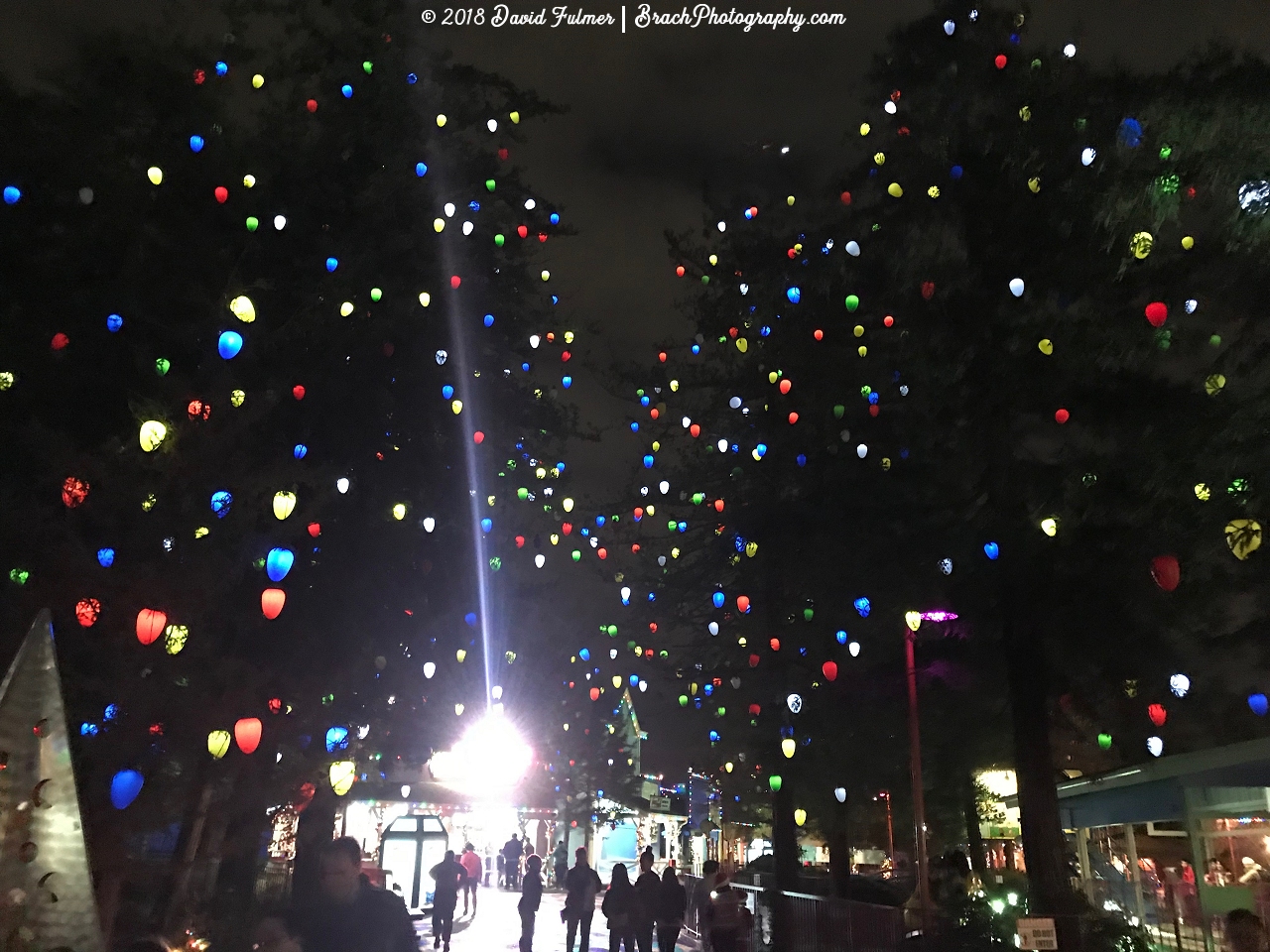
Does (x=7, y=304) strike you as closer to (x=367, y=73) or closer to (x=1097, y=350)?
(x=367, y=73)

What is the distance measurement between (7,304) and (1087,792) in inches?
792

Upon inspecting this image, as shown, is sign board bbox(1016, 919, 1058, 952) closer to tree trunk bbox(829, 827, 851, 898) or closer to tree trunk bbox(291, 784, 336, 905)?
Result: tree trunk bbox(291, 784, 336, 905)

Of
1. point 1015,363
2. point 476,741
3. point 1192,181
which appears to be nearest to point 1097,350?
point 1015,363

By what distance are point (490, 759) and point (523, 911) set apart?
13.7 m

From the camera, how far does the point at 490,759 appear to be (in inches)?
1104

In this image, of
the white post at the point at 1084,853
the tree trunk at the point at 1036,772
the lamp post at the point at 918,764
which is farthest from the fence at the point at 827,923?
the white post at the point at 1084,853

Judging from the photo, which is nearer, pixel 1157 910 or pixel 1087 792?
pixel 1157 910

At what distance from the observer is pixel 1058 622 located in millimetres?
11820

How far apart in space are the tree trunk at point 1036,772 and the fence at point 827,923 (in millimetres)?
1828

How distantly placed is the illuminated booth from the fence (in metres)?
7.44

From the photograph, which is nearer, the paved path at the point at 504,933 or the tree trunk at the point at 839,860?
the paved path at the point at 504,933

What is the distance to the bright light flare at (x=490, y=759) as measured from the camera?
88.8ft

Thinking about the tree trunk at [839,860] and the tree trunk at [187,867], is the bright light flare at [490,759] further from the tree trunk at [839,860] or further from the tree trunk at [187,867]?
the tree trunk at [187,867]

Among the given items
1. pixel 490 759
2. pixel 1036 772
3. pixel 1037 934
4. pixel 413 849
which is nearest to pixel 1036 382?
pixel 1036 772
